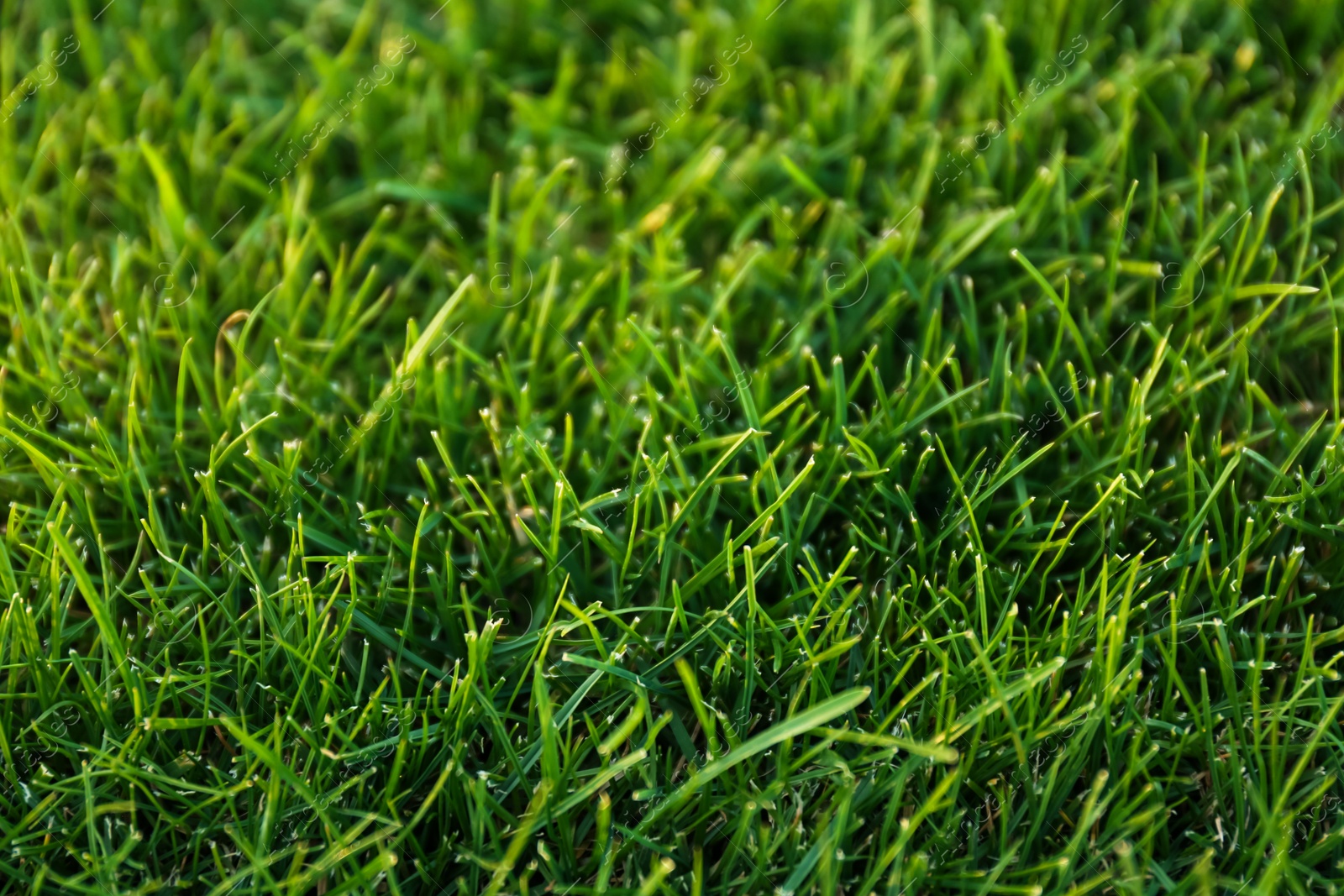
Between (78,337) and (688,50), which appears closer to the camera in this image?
(78,337)

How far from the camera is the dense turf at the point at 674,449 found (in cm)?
164

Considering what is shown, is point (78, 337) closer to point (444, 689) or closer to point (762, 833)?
point (444, 689)

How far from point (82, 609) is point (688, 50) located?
5.87 feet

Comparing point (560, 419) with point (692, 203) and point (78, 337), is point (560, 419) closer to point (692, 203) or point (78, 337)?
point (692, 203)

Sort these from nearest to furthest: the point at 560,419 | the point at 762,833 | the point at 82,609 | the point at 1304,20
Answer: the point at 762,833, the point at 82,609, the point at 560,419, the point at 1304,20

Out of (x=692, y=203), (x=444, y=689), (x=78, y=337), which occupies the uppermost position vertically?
(x=78, y=337)

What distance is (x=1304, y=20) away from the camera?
2.56m

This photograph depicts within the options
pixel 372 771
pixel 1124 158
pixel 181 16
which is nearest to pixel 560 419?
pixel 372 771

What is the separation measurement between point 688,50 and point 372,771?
5.94 feet

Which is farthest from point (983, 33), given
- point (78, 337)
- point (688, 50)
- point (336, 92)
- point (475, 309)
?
point (78, 337)

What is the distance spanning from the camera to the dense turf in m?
1.64

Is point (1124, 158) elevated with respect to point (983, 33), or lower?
lower

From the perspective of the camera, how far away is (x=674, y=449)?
183cm

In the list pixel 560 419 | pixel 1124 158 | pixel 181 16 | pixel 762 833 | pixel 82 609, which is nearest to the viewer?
pixel 762 833
